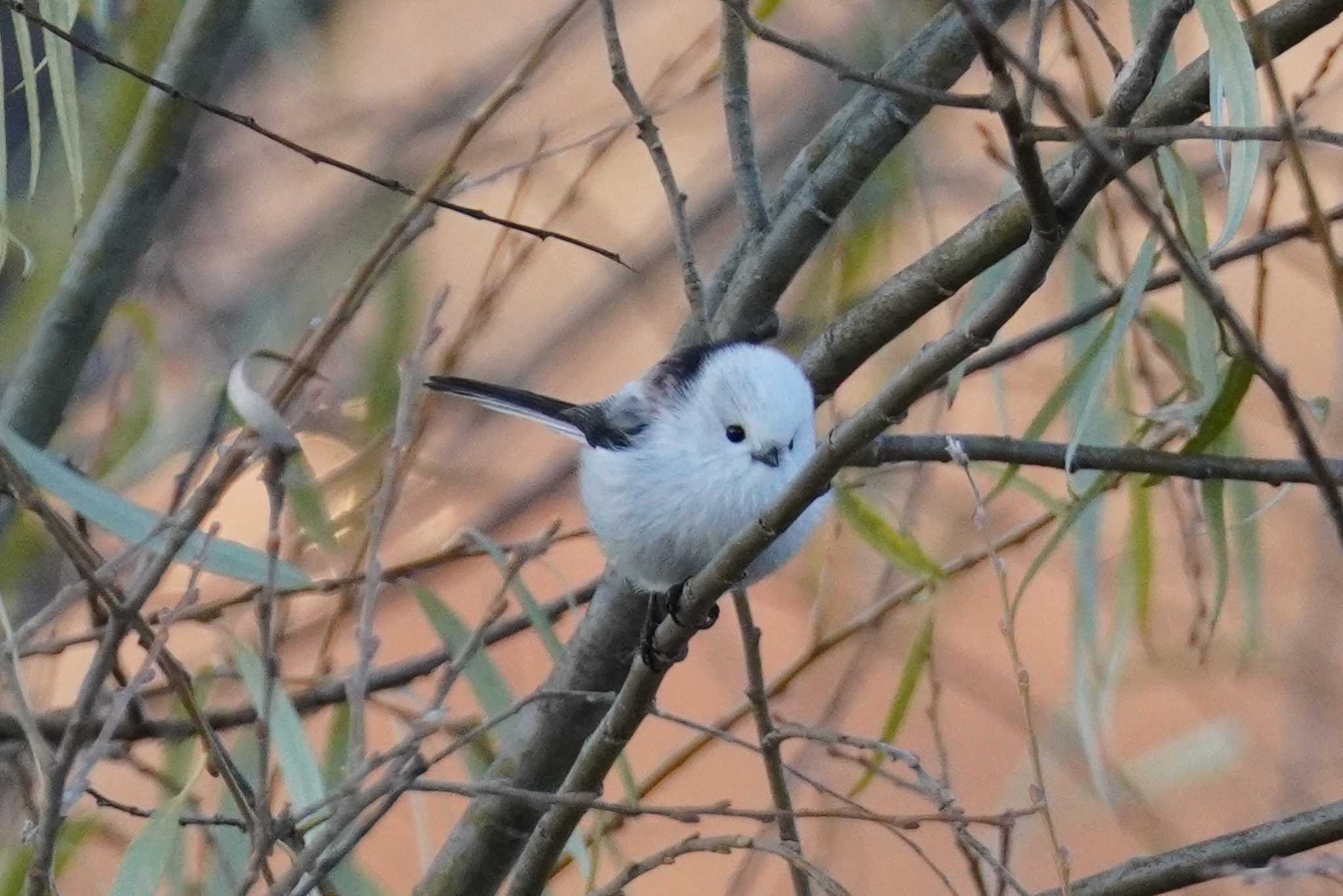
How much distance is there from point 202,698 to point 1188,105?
2.77ft

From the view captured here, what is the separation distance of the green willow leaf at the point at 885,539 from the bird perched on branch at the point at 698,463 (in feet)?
0.23

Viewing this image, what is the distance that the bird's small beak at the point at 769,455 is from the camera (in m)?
1.06

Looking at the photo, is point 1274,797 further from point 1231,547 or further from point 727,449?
point 727,449

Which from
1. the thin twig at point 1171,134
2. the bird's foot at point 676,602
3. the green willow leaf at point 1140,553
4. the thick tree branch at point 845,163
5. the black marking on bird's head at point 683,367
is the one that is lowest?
the thin twig at point 1171,134

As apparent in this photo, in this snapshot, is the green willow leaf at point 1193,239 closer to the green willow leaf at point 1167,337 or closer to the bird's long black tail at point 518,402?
the green willow leaf at point 1167,337

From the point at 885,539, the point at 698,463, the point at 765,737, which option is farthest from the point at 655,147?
the point at 765,737

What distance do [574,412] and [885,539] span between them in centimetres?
30

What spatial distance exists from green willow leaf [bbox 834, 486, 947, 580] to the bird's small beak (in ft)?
0.26

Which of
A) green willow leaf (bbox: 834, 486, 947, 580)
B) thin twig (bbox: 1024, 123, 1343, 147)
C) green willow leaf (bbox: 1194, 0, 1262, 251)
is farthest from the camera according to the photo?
green willow leaf (bbox: 834, 486, 947, 580)

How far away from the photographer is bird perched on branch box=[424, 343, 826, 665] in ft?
3.43

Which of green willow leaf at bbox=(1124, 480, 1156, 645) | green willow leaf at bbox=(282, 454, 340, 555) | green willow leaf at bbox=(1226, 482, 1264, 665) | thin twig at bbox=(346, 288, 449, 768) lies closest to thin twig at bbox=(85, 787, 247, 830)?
thin twig at bbox=(346, 288, 449, 768)

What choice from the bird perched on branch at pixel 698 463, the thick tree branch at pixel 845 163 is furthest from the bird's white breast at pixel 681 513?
the thick tree branch at pixel 845 163

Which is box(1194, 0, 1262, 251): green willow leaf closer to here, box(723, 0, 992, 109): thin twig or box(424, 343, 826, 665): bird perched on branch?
box(723, 0, 992, 109): thin twig

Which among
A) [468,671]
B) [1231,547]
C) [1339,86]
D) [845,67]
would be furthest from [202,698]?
[1339,86]
